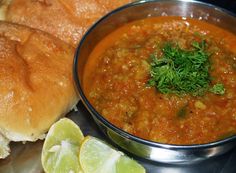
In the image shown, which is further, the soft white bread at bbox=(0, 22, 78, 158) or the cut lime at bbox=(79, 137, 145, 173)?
the soft white bread at bbox=(0, 22, 78, 158)

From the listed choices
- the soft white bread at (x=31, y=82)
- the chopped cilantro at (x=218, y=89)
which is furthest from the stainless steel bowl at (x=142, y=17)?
the chopped cilantro at (x=218, y=89)

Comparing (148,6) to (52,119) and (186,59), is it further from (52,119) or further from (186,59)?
(52,119)

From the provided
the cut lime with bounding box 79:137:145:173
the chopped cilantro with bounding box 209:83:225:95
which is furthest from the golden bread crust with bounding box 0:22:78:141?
the chopped cilantro with bounding box 209:83:225:95

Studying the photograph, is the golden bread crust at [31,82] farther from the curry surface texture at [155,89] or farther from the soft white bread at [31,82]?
the curry surface texture at [155,89]

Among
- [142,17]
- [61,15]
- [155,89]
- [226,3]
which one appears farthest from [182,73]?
[226,3]

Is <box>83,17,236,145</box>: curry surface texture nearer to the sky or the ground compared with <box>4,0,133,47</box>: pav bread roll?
nearer to the sky

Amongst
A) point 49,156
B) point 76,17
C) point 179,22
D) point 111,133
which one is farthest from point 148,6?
point 49,156

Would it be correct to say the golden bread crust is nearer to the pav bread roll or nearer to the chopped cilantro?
the pav bread roll
